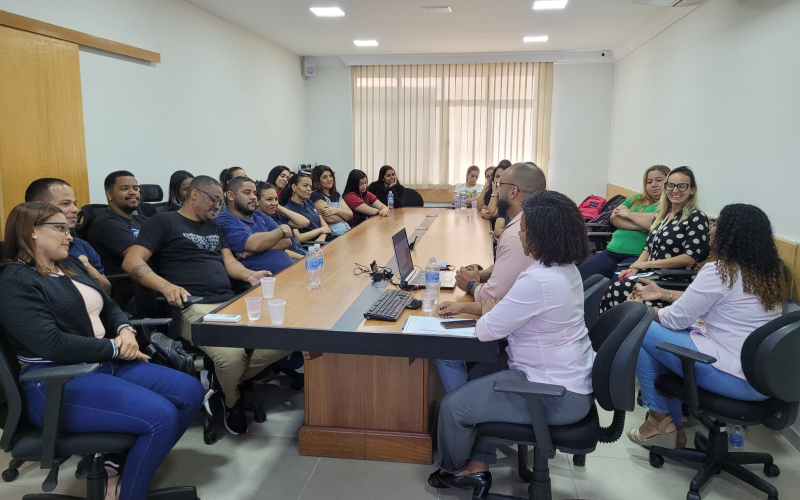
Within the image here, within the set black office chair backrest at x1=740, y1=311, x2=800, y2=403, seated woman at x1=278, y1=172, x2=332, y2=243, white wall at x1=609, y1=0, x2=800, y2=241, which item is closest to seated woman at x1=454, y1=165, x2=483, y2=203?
white wall at x1=609, y1=0, x2=800, y2=241

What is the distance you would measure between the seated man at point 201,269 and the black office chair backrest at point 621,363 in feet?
5.38

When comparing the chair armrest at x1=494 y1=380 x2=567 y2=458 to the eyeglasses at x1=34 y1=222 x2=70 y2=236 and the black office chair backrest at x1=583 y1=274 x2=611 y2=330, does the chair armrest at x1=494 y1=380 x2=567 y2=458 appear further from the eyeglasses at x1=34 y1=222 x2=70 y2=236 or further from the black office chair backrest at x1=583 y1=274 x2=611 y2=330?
the eyeglasses at x1=34 y1=222 x2=70 y2=236

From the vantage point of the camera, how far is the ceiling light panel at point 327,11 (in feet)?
17.5

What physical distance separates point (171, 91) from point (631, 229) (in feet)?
13.8

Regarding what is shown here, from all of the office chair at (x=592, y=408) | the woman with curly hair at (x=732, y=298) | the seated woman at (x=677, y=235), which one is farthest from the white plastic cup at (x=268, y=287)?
the seated woman at (x=677, y=235)

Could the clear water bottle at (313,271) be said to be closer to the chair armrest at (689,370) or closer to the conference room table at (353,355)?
the conference room table at (353,355)

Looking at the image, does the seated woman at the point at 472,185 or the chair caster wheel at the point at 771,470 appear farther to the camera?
the seated woman at the point at 472,185

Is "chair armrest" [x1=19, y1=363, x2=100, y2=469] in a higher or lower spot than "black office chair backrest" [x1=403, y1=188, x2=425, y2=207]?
lower

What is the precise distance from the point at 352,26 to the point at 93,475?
213 inches

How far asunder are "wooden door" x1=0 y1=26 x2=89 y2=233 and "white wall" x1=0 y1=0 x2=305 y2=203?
15 centimetres

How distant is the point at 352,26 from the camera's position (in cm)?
616

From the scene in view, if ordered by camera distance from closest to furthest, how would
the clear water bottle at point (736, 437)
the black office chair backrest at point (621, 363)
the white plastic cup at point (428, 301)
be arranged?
the black office chair backrest at point (621, 363) → the white plastic cup at point (428, 301) → the clear water bottle at point (736, 437)

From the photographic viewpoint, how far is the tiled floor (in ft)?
7.47

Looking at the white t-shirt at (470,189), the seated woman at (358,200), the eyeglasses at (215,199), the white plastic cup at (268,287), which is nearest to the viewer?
the white plastic cup at (268,287)
